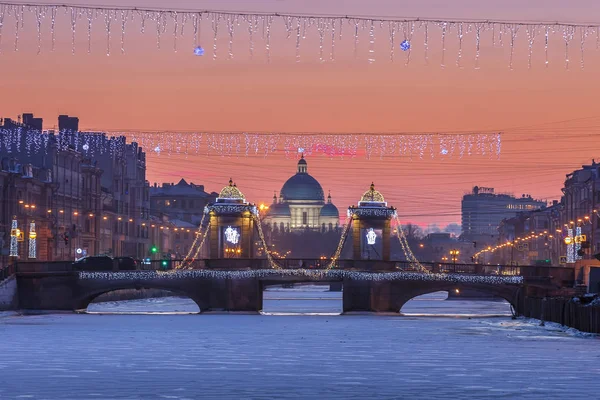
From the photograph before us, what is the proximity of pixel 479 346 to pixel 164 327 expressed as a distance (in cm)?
2842

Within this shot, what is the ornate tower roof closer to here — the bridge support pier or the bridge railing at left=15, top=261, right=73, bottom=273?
the bridge support pier

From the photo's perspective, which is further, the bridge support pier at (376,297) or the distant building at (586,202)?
the distant building at (586,202)

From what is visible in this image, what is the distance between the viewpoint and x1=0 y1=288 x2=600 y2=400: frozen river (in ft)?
126

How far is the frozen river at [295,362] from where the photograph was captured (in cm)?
3828

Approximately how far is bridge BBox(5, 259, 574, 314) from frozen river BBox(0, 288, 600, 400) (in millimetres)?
30988

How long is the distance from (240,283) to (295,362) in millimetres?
67719

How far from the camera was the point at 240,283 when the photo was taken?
388 ft

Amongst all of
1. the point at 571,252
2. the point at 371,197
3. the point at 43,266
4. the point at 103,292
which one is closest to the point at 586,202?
the point at 571,252

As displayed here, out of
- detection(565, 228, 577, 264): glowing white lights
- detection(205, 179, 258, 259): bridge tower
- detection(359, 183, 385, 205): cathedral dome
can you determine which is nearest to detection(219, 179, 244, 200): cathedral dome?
detection(205, 179, 258, 259): bridge tower

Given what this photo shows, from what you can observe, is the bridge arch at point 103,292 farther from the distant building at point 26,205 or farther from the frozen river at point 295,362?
the frozen river at point 295,362

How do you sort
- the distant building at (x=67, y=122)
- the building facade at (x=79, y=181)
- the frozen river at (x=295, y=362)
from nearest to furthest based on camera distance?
1. the frozen river at (x=295, y=362)
2. the building facade at (x=79, y=181)
3. the distant building at (x=67, y=122)

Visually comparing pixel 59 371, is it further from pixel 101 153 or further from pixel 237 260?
pixel 101 153

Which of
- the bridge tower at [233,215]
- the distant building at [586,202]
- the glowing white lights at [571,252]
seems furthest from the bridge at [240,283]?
the distant building at [586,202]

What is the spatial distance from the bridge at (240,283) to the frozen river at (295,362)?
31.0 m
